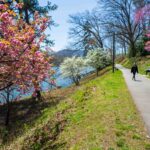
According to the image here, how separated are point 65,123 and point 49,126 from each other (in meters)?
1.42

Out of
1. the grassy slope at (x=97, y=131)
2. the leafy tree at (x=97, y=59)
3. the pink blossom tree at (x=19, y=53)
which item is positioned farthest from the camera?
the leafy tree at (x=97, y=59)

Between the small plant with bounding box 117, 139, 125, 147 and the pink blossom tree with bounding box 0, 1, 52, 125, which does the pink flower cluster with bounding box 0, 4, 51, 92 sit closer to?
the pink blossom tree with bounding box 0, 1, 52, 125

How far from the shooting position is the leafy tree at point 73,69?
50.4 m

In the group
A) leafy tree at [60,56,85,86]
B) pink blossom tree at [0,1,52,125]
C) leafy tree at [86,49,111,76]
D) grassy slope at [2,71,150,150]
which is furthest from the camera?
leafy tree at [86,49,111,76]

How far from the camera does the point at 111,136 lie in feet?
32.9

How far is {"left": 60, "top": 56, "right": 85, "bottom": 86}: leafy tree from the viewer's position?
5044cm

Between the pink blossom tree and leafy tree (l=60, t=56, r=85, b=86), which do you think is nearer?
the pink blossom tree

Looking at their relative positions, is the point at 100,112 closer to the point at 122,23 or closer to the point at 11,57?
the point at 11,57

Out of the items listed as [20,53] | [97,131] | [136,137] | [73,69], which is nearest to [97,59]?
[73,69]

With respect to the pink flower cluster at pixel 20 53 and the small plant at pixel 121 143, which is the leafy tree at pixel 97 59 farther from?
the small plant at pixel 121 143

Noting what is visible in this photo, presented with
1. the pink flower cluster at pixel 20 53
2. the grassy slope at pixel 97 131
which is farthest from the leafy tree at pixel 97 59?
the pink flower cluster at pixel 20 53

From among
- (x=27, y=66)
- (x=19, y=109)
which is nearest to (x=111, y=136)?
(x=27, y=66)

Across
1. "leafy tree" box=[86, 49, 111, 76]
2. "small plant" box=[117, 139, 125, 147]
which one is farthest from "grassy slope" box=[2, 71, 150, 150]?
"leafy tree" box=[86, 49, 111, 76]

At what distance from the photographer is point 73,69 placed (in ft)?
167
